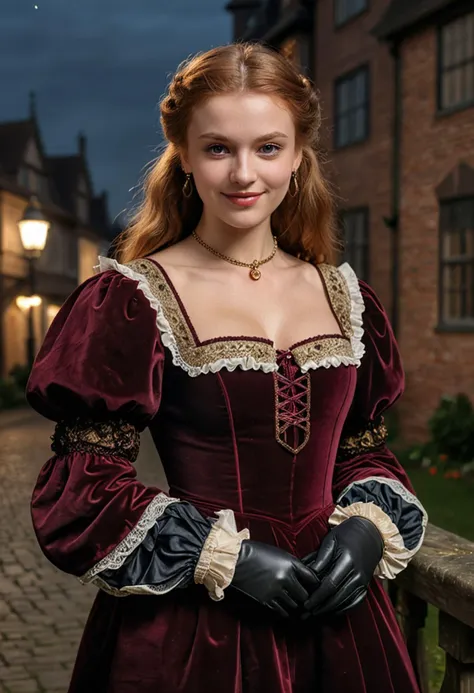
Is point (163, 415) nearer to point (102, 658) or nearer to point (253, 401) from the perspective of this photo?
point (253, 401)

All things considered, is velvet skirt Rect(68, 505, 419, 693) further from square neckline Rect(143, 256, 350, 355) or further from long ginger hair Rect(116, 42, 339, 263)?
long ginger hair Rect(116, 42, 339, 263)

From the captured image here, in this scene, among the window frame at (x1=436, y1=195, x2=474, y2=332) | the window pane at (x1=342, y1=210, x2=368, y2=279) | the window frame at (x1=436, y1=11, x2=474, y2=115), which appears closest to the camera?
the window frame at (x1=436, y1=195, x2=474, y2=332)

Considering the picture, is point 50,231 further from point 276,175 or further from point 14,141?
point 276,175

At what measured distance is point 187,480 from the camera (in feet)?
6.34

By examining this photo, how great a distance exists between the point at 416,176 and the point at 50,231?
68.2 feet

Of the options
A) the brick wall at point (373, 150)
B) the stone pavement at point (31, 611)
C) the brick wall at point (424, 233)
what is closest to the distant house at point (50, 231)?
the brick wall at point (373, 150)

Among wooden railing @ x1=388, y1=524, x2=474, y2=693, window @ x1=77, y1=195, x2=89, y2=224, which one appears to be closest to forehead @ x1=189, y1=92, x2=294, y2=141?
wooden railing @ x1=388, y1=524, x2=474, y2=693

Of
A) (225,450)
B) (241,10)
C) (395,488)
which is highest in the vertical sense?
(241,10)

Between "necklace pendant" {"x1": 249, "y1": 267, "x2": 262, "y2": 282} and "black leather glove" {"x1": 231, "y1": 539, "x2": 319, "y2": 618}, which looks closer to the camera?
"black leather glove" {"x1": 231, "y1": 539, "x2": 319, "y2": 618}

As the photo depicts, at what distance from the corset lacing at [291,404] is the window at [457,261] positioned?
8895 millimetres

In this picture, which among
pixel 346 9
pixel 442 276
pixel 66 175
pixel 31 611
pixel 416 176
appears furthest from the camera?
pixel 66 175

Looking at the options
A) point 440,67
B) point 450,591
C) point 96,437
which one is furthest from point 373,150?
point 96,437

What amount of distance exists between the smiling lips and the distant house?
2002 centimetres

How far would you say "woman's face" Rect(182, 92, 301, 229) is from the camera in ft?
6.16
